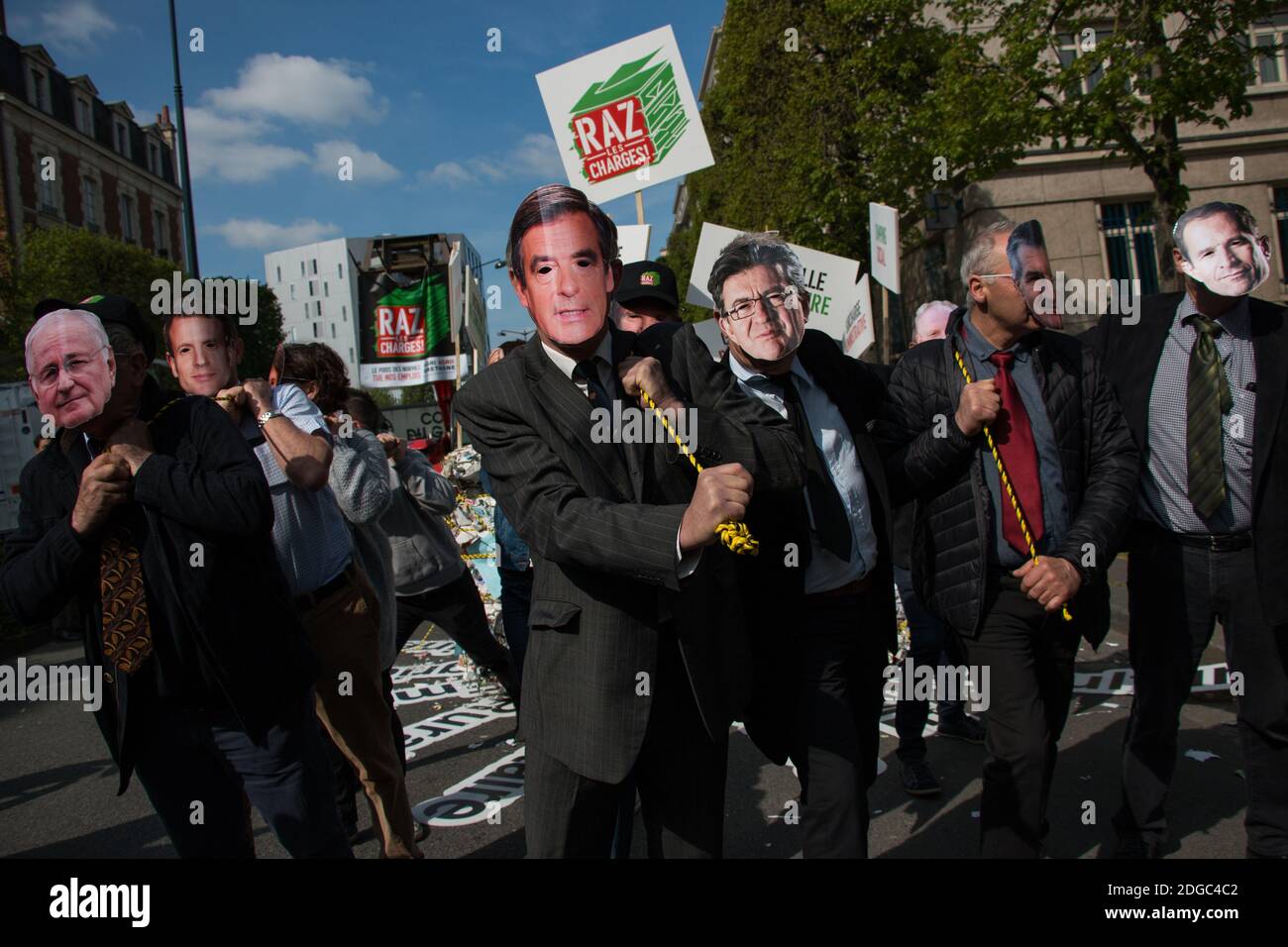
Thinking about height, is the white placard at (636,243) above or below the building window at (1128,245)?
below

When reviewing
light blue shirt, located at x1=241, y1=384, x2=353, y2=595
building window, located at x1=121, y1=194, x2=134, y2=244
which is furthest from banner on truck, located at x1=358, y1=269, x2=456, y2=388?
building window, located at x1=121, y1=194, x2=134, y2=244

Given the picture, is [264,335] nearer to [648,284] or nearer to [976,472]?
[648,284]

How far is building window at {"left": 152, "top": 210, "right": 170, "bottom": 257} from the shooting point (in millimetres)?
48125

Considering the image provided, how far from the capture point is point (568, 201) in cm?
204

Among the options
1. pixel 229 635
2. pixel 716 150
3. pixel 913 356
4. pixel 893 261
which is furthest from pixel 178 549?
pixel 716 150

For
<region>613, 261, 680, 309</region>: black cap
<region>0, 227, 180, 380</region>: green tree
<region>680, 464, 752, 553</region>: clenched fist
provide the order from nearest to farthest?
<region>680, 464, 752, 553</region>: clenched fist
<region>613, 261, 680, 309</region>: black cap
<region>0, 227, 180, 380</region>: green tree

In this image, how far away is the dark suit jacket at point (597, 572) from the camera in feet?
6.46

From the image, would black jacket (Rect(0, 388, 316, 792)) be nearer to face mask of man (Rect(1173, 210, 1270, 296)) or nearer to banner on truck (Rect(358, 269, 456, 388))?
face mask of man (Rect(1173, 210, 1270, 296))

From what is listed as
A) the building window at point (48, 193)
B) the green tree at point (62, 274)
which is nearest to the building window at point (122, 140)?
the building window at point (48, 193)

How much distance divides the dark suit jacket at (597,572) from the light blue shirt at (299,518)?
4.46 feet

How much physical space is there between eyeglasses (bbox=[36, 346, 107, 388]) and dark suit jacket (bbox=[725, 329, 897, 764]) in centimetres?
→ 169

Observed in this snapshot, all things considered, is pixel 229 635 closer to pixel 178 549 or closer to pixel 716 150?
pixel 178 549

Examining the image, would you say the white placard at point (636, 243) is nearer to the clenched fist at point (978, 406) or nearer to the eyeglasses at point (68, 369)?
the clenched fist at point (978, 406)

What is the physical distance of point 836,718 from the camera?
267cm
